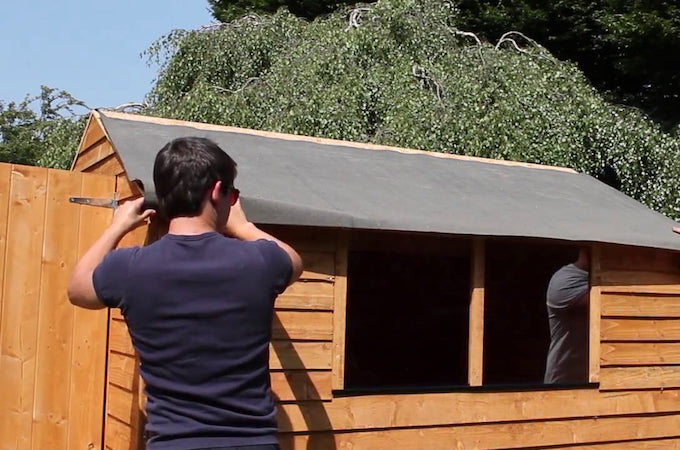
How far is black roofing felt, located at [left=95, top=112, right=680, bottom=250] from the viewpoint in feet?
13.6

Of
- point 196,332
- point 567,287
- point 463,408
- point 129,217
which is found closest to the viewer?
point 196,332

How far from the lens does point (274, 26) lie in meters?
12.5

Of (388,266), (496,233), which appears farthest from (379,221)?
(388,266)

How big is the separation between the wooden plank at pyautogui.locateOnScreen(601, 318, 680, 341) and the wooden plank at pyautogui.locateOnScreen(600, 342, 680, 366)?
0.04m

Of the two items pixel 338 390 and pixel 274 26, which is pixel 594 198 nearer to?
pixel 338 390

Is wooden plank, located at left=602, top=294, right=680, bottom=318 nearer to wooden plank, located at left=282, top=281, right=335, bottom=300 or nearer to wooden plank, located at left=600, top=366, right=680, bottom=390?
wooden plank, located at left=600, top=366, right=680, bottom=390

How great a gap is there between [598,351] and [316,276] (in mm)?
1908

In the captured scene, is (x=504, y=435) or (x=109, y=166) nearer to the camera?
(x=109, y=166)

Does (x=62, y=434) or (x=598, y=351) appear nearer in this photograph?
(x=62, y=434)

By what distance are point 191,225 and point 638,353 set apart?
3.97m

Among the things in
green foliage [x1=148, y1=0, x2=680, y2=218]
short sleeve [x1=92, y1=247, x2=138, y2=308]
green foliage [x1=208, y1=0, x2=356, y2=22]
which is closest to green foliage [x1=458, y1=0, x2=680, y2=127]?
green foliage [x1=208, y1=0, x2=356, y2=22]

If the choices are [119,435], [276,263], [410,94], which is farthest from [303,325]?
[410,94]

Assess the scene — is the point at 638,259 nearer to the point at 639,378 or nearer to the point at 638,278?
the point at 638,278

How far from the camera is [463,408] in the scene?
15.3 ft
